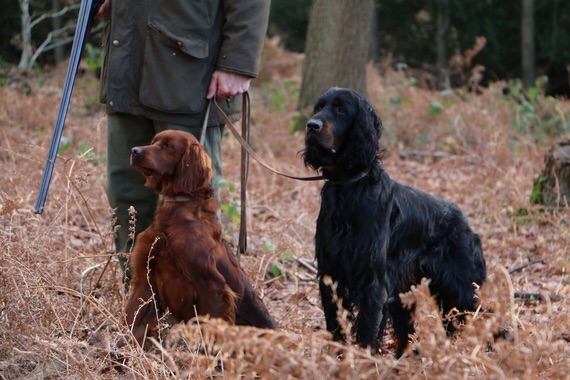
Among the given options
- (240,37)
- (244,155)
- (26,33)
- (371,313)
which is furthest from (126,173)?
(26,33)

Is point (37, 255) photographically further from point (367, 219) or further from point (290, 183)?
point (290, 183)

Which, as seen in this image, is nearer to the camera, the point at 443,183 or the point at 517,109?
the point at 443,183

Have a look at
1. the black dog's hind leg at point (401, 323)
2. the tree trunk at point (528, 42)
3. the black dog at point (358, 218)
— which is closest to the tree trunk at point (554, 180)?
the black dog's hind leg at point (401, 323)

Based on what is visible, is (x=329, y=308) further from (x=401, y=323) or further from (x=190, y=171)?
(x=190, y=171)

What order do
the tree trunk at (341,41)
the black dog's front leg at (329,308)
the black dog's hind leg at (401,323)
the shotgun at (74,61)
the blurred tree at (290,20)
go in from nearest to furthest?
the black dog's front leg at (329,308)
the shotgun at (74,61)
the black dog's hind leg at (401,323)
the tree trunk at (341,41)
the blurred tree at (290,20)

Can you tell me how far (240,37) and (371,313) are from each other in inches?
64.1

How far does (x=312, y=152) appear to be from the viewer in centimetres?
408

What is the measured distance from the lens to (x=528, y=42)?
2328cm

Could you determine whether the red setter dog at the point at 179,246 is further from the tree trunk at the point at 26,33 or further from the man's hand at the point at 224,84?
the tree trunk at the point at 26,33

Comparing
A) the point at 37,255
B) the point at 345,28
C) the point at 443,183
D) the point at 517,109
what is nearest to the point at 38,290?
the point at 37,255

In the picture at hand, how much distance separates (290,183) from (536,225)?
2776 millimetres

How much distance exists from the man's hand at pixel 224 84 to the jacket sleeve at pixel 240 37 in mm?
44

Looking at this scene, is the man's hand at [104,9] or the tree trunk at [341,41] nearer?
the man's hand at [104,9]

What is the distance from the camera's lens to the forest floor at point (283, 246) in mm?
2625
